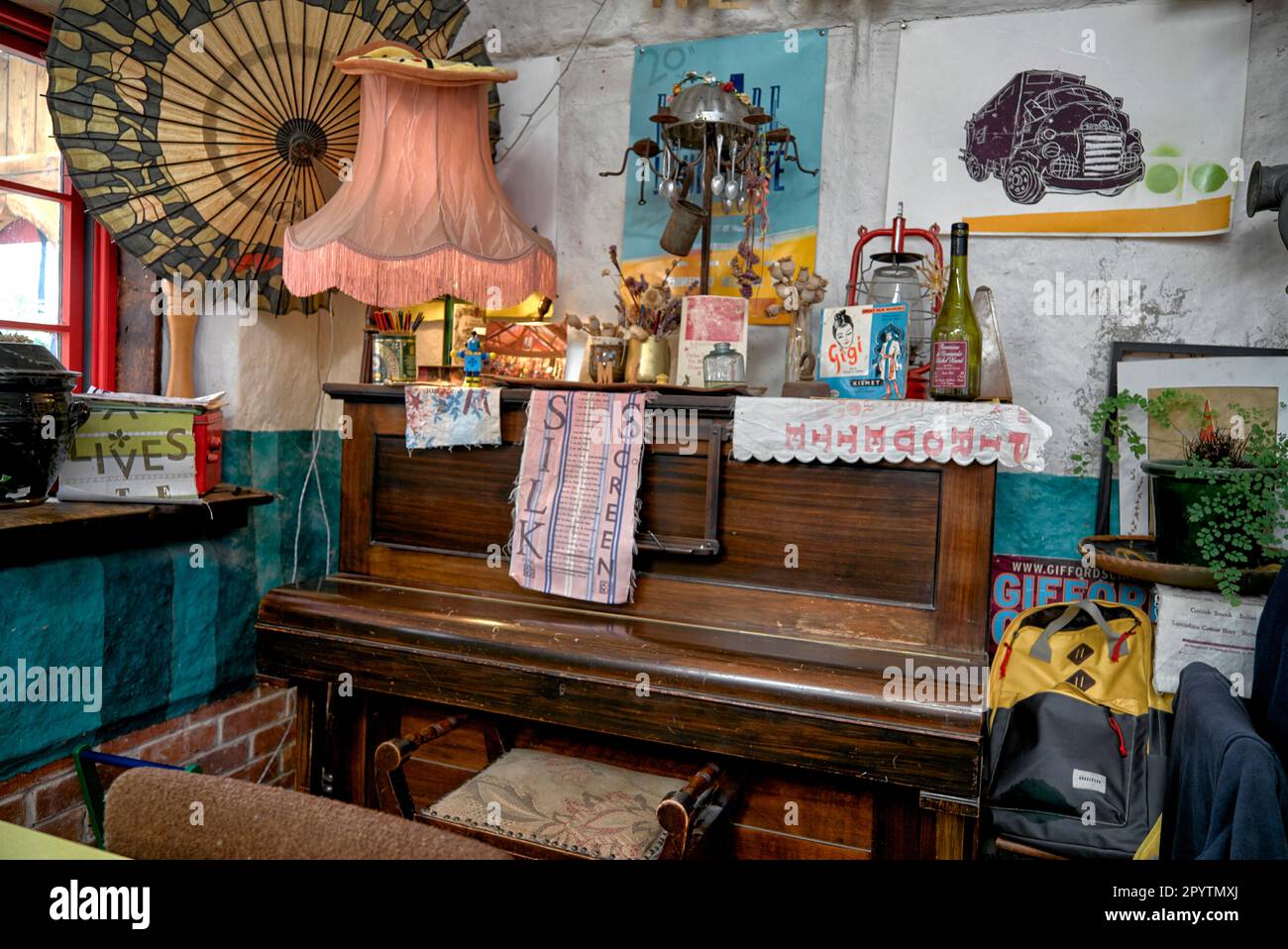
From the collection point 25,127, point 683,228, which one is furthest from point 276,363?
point 683,228

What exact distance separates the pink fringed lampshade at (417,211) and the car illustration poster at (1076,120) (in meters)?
1.22

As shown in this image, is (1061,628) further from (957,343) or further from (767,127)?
(767,127)

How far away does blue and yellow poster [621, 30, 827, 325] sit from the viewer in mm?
2715

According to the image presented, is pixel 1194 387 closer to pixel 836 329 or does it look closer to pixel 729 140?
pixel 836 329

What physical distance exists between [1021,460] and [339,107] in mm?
2205

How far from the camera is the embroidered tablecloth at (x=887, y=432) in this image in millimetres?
1831

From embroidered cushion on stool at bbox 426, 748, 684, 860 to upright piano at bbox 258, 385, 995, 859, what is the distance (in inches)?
5.3

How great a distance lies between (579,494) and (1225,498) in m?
1.53

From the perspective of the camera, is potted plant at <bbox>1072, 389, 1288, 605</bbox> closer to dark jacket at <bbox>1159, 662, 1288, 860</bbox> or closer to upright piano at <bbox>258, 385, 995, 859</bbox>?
dark jacket at <bbox>1159, 662, 1288, 860</bbox>

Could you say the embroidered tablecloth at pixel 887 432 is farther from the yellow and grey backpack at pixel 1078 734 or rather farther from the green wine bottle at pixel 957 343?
the yellow and grey backpack at pixel 1078 734

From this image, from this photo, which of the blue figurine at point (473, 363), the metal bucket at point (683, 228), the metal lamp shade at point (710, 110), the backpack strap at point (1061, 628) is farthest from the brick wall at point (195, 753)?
the backpack strap at point (1061, 628)

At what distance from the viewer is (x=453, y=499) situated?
7.96ft
